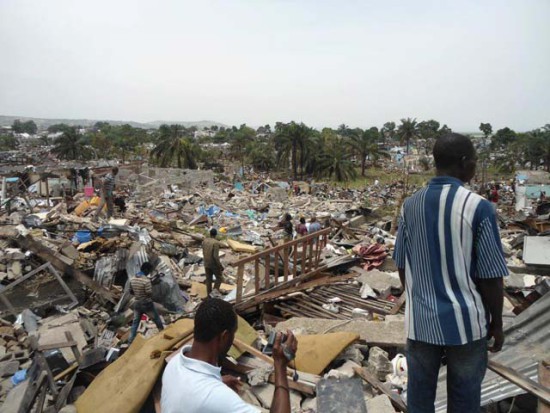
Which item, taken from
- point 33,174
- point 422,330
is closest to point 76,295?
point 422,330

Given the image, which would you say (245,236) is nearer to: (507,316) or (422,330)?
(507,316)

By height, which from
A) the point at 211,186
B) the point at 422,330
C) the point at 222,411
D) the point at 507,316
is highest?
the point at 422,330

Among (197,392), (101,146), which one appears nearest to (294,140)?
(101,146)

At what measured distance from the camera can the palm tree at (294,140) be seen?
41.8 m

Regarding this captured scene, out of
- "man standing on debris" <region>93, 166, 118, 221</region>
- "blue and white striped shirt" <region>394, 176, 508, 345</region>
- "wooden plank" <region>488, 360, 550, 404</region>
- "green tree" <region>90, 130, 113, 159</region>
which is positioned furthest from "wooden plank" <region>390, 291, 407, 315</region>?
"green tree" <region>90, 130, 113, 159</region>

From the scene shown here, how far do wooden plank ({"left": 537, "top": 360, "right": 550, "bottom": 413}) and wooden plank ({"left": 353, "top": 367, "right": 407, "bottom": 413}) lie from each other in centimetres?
94

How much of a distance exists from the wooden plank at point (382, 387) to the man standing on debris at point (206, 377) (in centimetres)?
147

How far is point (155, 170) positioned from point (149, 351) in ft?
83.8

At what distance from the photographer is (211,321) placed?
5.86 ft

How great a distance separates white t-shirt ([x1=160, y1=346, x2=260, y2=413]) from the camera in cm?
157

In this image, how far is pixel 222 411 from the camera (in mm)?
1566

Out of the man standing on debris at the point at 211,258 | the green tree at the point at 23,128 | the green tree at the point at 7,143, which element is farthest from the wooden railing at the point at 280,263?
the green tree at the point at 23,128

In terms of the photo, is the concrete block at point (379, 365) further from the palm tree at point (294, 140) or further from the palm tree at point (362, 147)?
the palm tree at point (362, 147)

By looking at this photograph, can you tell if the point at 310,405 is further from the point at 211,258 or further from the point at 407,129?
the point at 407,129
